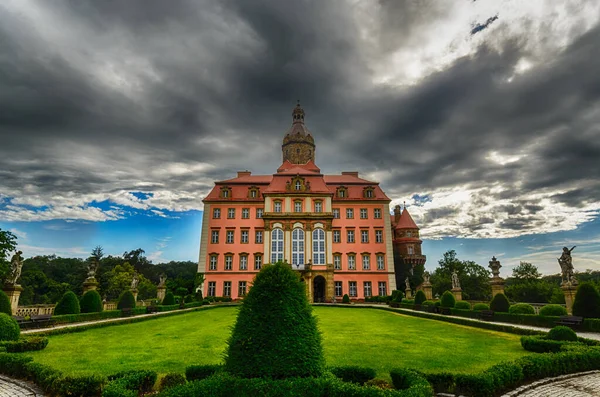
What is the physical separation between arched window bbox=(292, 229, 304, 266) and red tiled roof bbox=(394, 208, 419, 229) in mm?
15549

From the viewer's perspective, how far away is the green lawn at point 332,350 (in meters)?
8.20

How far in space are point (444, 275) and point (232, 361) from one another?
168 ft

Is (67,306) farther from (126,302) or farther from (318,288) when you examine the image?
(318,288)

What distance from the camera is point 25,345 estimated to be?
9.78 metres

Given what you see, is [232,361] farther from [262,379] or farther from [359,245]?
[359,245]

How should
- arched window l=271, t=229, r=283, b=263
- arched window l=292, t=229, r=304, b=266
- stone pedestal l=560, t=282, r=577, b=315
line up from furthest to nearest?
1. arched window l=271, t=229, r=283, b=263
2. arched window l=292, t=229, r=304, b=266
3. stone pedestal l=560, t=282, r=577, b=315

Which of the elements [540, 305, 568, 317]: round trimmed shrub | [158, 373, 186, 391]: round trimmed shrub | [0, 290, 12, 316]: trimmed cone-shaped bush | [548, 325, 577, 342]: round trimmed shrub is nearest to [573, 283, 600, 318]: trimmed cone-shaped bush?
[540, 305, 568, 317]: round trimmed shrub

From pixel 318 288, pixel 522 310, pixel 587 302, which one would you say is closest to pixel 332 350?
pixel 587 302

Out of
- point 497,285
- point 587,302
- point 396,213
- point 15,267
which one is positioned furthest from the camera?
point 396,213

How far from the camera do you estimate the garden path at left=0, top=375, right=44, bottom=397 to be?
636cm

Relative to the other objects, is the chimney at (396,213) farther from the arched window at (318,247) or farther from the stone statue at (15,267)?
the stone statue at (15,267)

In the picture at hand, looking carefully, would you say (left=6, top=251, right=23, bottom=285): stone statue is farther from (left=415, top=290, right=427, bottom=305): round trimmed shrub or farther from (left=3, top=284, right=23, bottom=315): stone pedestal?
(left=415, top=290, right=427, bottom=305): round trimmed shrub

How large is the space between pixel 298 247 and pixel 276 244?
2609 millimetres

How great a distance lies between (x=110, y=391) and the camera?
4.98 meters
